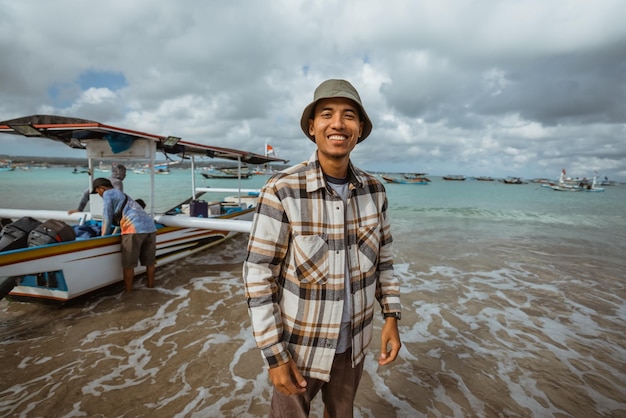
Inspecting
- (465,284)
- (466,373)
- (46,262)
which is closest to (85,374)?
(46,262)

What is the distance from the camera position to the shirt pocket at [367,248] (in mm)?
1634

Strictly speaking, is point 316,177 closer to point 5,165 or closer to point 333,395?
point 333,395

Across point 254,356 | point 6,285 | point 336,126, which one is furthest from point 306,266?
point 6,285

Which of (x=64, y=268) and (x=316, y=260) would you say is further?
(x=64, y=268)

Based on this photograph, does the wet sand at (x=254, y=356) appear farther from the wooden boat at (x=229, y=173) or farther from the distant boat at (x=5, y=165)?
the distant boat at (x=5, y=165)

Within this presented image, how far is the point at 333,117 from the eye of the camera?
1.49m

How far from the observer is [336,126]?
1462 mm

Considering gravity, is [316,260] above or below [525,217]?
above

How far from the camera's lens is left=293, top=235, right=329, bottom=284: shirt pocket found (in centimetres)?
145

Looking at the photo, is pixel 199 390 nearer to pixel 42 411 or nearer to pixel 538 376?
pixel 42 411

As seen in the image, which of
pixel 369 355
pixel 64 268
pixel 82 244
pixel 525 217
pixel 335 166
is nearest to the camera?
pixel 335 166

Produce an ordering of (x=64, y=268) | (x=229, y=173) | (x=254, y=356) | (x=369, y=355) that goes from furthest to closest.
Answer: (x=229, y=173)
(x=64, y=268)
(x=369, y=355)
(x=254, y=356)

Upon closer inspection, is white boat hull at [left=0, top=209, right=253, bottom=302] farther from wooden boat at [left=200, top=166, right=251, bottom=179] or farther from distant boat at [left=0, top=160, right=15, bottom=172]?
distant boat at [left=0, top=160, right=15, bottom=172]

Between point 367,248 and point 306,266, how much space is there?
1.33 feet
